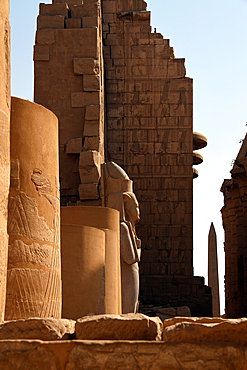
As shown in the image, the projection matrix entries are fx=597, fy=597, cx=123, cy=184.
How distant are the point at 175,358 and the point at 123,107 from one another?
17069 mm

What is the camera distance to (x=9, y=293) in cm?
577

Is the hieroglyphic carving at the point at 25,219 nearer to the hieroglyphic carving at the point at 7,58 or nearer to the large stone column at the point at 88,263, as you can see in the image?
the hieroglyphic carving at the point at 7,58

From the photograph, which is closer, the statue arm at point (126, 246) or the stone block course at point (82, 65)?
the statue arm at point (126, 246)

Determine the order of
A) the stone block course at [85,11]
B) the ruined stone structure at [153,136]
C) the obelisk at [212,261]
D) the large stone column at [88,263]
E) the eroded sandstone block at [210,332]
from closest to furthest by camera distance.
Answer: the eroded sandstone block at [210,332] → the large stone column at [88,263] → the stone block course at [85,11] → the ruined stone structure at [153,136] → the obelisk at [212,261]

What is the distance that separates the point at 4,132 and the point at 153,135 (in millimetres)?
15630

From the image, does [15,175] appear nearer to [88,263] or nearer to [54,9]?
[88,263]

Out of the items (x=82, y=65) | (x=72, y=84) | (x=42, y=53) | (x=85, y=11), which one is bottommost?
(x=72, y=84)

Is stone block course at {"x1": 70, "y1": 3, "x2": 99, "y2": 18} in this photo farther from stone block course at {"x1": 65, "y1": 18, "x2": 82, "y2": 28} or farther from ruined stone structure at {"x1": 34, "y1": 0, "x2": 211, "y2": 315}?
stone block course at {"x1": 65, "y1": 18, "x2": 82, "y2": 28}

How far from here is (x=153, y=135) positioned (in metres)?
20.5

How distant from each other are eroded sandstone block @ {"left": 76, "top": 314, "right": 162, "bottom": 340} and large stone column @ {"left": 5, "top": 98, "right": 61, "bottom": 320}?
1.59m

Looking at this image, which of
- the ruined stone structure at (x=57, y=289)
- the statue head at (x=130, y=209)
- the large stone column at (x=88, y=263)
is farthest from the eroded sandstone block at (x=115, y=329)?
the statue head at (x=130, y=209)

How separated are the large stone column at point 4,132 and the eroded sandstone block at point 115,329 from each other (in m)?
0.91

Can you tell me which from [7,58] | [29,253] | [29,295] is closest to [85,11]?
[7,58]

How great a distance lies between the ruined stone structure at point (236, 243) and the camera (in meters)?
21.2
